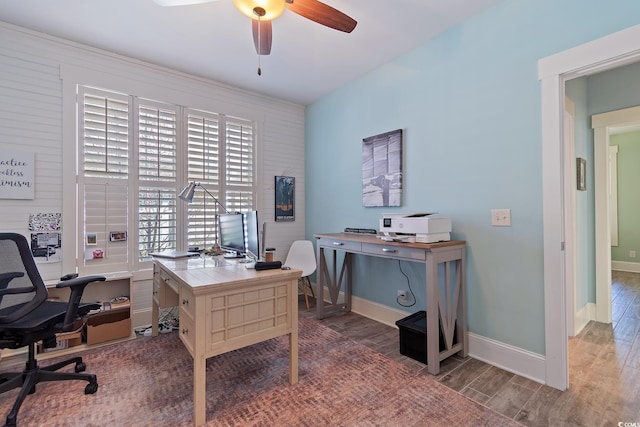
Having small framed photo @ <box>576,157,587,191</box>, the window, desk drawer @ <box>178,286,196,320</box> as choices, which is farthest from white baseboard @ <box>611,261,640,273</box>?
desk drawer @ <box>178,286,196,320</box>

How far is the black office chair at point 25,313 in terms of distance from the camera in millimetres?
1702

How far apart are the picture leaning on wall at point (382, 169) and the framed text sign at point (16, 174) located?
302 cm

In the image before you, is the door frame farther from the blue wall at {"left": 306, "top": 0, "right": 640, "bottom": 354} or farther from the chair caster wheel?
the chair caster wheel

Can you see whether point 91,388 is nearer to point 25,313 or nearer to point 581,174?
point 25,313

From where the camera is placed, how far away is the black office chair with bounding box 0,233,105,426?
67.0 inches

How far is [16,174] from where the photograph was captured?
2.40m

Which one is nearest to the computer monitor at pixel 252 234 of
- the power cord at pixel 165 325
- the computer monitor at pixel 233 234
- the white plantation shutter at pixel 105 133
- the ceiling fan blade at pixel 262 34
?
the computer monitor at pixel 233 234

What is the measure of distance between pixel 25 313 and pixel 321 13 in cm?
252

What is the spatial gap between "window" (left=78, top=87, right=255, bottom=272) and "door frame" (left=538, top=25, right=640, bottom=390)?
301 centimetres

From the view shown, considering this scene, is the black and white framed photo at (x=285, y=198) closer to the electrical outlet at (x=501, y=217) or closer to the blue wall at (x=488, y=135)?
the blue wall at (x=488, y=135)

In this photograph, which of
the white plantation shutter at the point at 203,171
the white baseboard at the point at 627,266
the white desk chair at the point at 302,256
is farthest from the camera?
the white baseboard at the point at 627,266

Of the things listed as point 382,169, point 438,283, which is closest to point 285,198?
point 382,169

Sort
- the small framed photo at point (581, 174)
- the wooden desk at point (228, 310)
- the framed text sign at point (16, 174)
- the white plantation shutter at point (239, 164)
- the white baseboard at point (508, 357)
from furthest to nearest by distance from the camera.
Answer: the white plantation shutter at point (239, 164) < the small framed photo at point (581, 174) < the framed text sign at point (16, 174) < the white baseboard at point (508, 357) < the wooden desk at point (228, 310)

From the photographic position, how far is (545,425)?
5.10ft
